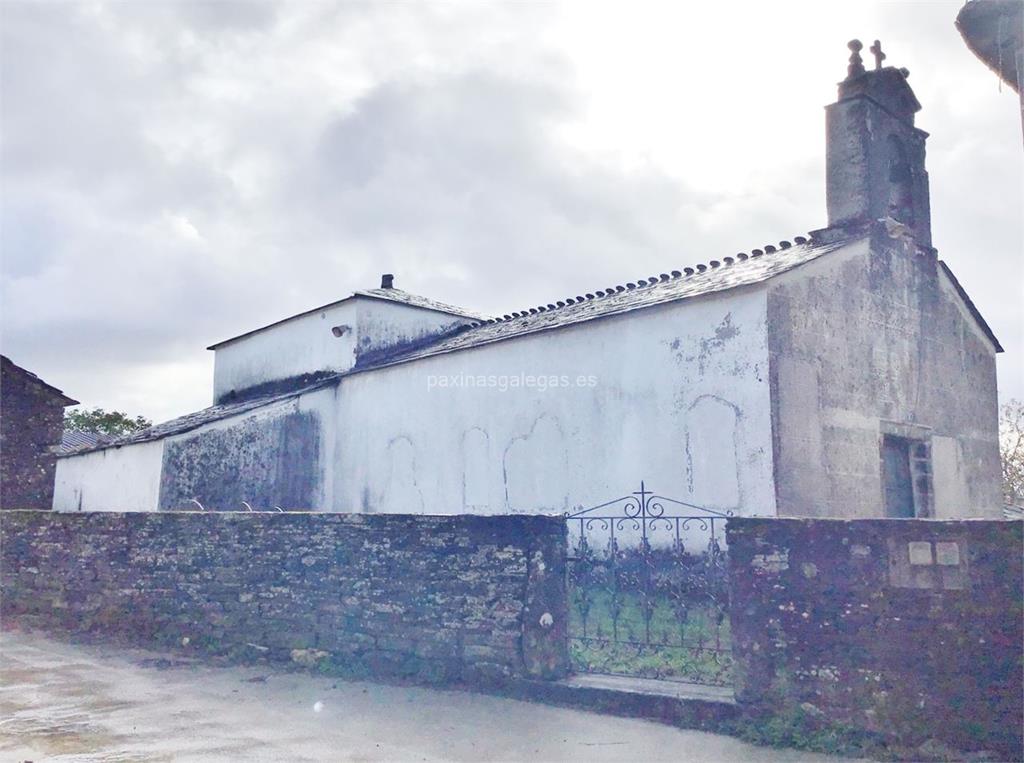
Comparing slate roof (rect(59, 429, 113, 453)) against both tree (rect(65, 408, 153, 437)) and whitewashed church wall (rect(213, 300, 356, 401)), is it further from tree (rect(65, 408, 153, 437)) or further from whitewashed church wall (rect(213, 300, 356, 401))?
tree (rect(65, 408, 153, 437))

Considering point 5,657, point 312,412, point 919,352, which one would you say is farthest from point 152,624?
point 919,352

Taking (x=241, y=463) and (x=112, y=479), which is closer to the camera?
(x=241, y=463)

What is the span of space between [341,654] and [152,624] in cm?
341

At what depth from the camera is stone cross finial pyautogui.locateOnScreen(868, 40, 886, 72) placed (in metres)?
14.3

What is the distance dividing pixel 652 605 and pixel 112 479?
15.3 m

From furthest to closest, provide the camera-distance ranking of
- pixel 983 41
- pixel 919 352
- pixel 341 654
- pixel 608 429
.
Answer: pixel 919 352 < pixel 608 429 < pixel 341 654 < pixel 983 41

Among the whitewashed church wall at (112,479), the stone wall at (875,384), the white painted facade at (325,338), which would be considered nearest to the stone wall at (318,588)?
the stone wall at (875,384)

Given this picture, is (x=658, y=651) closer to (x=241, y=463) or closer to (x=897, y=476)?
(x=897, y=476)

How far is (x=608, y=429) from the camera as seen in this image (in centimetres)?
1389

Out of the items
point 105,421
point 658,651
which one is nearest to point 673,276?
point 658,651

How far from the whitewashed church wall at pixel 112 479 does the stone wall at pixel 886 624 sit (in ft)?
47.8

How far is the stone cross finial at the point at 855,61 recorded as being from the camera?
14188mm

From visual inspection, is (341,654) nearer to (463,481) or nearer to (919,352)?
(463,481)

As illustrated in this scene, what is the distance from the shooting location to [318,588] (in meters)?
9.59
